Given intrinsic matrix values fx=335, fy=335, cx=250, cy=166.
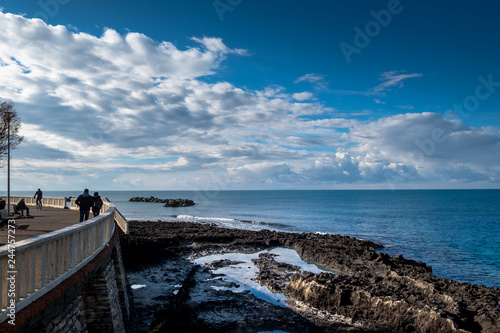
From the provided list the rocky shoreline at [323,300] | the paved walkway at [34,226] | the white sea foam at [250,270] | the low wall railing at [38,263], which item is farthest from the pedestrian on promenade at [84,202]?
the white sea foam at [250,270]

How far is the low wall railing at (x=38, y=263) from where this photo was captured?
167 inches

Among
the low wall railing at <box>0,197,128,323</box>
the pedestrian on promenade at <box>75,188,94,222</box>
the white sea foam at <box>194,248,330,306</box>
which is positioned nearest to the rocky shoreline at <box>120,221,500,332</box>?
the white sea foam at <box>194,248,330,306</box>

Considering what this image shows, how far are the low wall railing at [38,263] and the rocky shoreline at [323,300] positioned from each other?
4.68 m

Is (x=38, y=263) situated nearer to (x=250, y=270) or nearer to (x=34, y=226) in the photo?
(x=34, y=226)

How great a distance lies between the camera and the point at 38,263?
5094 mm

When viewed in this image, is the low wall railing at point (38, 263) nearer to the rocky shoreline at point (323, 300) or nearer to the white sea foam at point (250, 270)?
the rocky shoreline at point (323, 300)

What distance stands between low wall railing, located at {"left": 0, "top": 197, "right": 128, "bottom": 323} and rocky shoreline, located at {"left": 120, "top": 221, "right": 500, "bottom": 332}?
4683mm

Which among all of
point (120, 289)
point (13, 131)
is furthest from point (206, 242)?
point (120, 289)

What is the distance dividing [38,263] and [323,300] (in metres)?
11.5

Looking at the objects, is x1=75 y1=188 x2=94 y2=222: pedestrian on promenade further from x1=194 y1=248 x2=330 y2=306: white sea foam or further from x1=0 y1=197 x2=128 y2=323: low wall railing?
x1=194 y1=248 x2=330 y2=306: white sea foam

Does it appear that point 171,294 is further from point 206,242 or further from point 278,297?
point 206,242

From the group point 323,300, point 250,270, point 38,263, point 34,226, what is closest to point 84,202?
point 34,226

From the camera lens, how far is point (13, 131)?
63.3 ft

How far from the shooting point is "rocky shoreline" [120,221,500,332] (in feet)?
38.3
